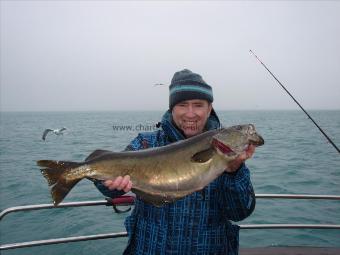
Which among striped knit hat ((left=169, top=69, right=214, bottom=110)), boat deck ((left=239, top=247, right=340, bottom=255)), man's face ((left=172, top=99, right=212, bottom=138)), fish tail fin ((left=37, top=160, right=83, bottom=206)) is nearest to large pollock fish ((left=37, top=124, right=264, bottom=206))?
fish tail fin ((left=37, top=160, right=83, bottom=206))

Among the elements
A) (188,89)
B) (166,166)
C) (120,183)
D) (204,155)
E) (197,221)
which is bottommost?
(197,221)

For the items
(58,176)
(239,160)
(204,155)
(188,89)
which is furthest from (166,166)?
(58,176)

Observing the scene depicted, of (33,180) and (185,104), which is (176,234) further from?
(33,180)

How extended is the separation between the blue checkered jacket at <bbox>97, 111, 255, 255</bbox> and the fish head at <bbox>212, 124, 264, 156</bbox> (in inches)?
7.8

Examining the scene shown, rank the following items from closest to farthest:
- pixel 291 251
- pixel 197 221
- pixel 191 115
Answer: pixel 197 221, pixel 191 115, pixel 291 251

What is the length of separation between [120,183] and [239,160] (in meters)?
1.08

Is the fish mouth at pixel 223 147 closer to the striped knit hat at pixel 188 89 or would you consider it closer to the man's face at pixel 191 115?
the man's face at pixel 191 115

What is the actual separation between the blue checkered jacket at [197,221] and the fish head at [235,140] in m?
0.20

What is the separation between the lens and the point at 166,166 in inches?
122

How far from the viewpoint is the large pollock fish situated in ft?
9.84

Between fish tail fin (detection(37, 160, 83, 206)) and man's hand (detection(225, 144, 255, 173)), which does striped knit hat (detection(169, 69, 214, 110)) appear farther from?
fish tail fin (detection(37, 160, 83, 206))

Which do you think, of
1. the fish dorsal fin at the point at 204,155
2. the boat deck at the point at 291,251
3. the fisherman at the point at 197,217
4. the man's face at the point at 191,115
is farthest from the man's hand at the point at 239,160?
the boat deck at the point at 291,251

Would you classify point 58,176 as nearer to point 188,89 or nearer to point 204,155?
point 204,155

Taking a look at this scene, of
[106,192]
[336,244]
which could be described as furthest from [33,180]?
[106,192]
